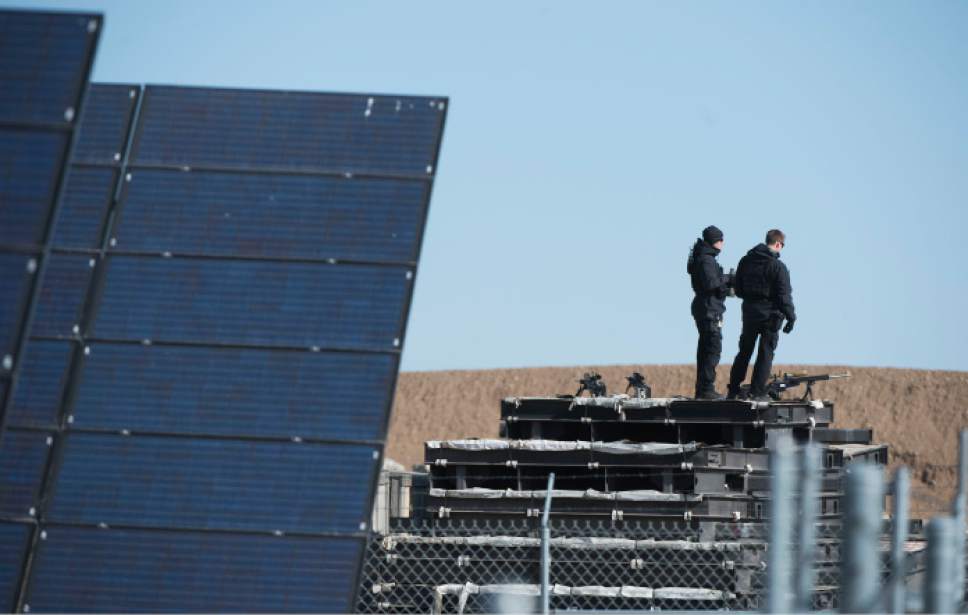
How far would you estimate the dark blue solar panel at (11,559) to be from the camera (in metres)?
8.53

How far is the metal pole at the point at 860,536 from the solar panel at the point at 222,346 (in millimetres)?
3953

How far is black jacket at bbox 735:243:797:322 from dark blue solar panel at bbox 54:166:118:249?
5943 mm

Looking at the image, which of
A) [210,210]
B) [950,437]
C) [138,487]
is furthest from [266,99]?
[950,437]

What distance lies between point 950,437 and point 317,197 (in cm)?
5438

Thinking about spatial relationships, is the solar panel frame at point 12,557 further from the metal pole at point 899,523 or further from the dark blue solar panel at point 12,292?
the metal pole at point 899,523

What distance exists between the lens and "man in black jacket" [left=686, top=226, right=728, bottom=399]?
1332 cm

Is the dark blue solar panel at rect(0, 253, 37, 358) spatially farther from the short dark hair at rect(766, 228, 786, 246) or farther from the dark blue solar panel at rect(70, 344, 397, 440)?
the short dark hair at rect(766, 228, 786, 246)

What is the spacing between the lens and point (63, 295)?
9461 millimetres

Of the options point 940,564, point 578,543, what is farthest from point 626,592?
point 940,564

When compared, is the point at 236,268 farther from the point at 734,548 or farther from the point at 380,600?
the point at 734,548

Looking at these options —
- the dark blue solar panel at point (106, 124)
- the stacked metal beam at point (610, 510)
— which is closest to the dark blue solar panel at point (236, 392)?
the dark blue solar panel at point (106, 124)

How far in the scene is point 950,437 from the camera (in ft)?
196

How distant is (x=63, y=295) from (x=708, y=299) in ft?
19.8

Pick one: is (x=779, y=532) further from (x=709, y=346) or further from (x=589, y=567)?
(x=709, y=346)
